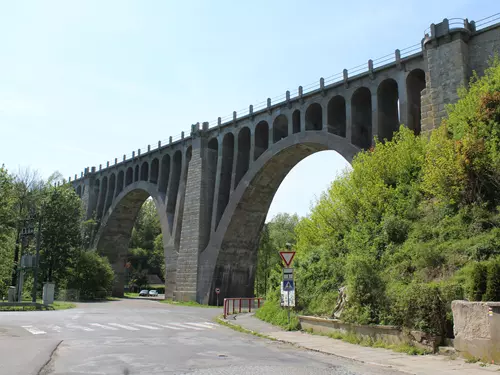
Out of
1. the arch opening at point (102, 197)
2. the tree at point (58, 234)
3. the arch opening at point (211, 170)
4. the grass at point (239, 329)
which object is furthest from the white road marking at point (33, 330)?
the arch opening at point (102, 197)

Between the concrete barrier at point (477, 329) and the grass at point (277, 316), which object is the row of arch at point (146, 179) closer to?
the grass at point (277, 316)

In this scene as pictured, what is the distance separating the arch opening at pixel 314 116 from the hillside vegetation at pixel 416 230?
1029cm

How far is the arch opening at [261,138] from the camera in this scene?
3862cm

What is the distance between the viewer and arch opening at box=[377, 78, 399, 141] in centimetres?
2867

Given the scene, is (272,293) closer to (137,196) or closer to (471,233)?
(471,233)

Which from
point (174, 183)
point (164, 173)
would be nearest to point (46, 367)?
point (174, 183)

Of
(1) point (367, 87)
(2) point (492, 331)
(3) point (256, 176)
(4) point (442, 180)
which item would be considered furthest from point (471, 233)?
(3) point (256, 176)

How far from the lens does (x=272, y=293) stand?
2067cm

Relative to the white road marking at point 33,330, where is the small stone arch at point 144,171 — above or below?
above

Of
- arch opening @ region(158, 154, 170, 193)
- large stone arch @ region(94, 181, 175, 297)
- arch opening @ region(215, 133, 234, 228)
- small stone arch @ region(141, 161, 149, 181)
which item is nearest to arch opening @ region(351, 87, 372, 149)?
arch opening @ region(215, 133, 234, 228)

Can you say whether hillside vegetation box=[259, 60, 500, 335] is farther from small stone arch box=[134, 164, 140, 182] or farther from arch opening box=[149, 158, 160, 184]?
small stone arch box=[134, 164, 140, 182]

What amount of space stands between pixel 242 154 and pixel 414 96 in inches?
649

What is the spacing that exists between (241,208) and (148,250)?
176ft

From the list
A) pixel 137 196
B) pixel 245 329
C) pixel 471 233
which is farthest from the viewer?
pixel 137 196
